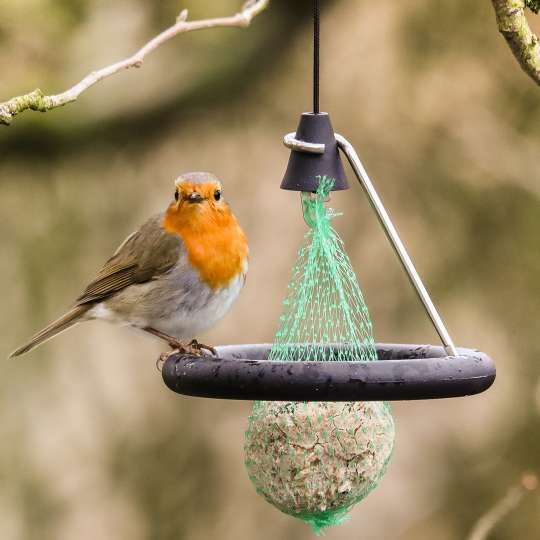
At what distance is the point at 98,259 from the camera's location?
6598 mm

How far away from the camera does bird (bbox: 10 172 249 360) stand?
15.9ft

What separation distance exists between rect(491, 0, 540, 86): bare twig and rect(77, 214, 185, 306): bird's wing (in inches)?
70.7

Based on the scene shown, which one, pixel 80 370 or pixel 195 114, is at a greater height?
pixel 195 114

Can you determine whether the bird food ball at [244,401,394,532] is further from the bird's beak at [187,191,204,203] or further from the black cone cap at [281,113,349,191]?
the bird's beak at [187,191,204,203]

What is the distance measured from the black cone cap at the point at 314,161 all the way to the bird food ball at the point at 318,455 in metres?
0.74

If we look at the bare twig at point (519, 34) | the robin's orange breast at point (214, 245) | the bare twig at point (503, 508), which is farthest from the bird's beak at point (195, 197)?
the bare twig at point (503, 508)

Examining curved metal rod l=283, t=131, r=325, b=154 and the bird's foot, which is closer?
curved metal rod l=283, t=131, r=325, b=154

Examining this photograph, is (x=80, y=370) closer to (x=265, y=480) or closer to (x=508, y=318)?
(x=508, y=318)

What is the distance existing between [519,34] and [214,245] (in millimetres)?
1684

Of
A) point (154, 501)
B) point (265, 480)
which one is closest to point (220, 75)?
point (154, 501)

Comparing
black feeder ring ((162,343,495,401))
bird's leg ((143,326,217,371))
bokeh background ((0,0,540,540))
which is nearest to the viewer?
black feeder ring ((162,343,495,401))

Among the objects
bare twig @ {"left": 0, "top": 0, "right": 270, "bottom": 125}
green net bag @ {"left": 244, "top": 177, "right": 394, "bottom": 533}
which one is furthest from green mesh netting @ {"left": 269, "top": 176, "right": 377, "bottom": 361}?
bare twig @ {"left": 0, "top": 0, "right": 270, "bottom": 125}

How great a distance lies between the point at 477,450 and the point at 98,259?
7.27 feet

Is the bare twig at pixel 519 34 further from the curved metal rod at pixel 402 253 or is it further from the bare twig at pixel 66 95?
the bare twig at pixel 66 95
